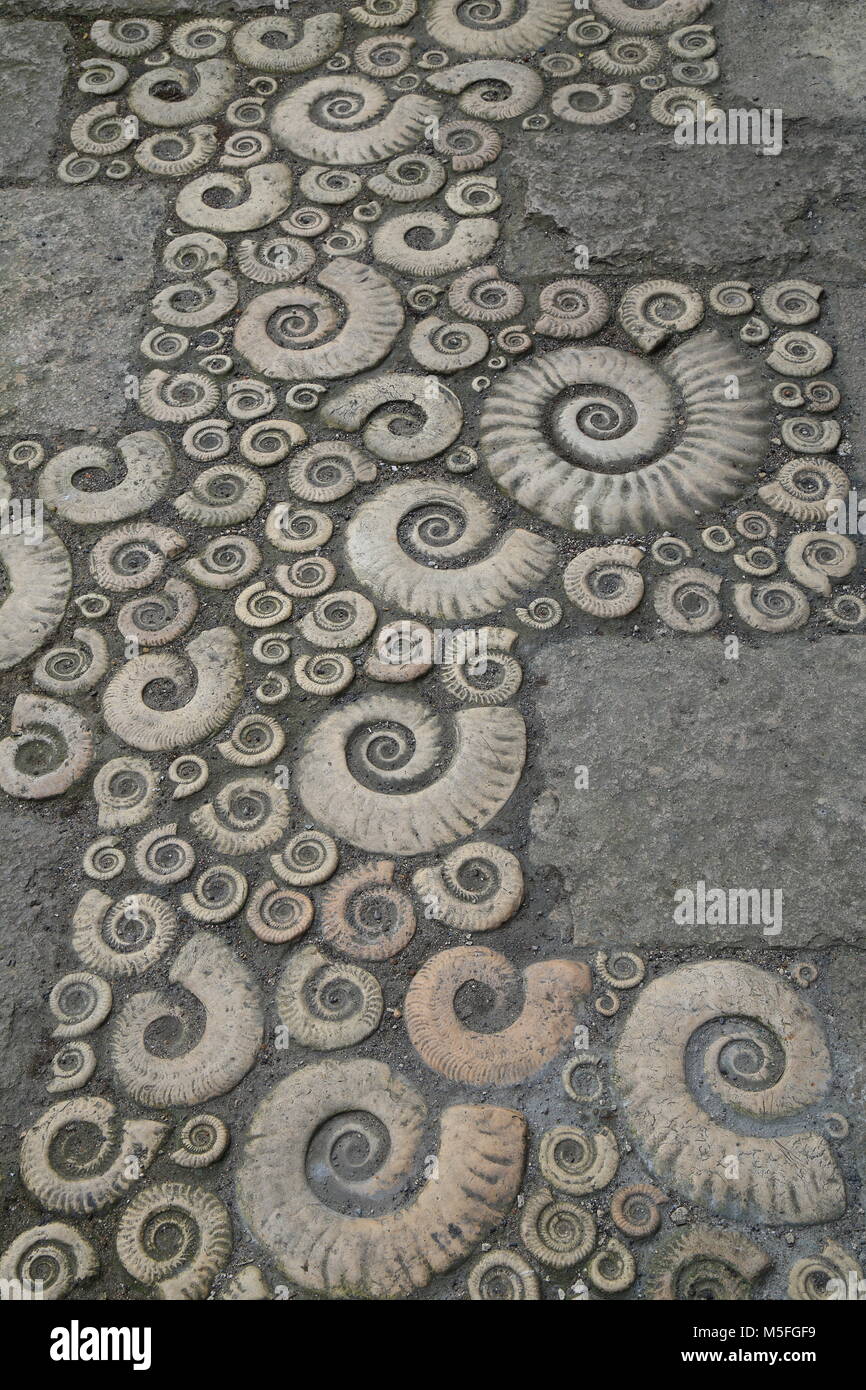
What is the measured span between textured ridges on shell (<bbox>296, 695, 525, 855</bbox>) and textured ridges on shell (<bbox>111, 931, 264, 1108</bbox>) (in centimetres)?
35

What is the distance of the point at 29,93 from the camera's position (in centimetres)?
392

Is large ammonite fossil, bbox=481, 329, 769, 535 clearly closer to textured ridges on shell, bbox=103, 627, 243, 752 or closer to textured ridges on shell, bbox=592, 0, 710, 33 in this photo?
textured ridges on shell, bbox=103, 627, 243, 752

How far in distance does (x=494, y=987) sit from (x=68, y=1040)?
0.80 m

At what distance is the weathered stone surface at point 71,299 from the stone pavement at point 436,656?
0.01 metres

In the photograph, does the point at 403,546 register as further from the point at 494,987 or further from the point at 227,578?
the point at 494,987

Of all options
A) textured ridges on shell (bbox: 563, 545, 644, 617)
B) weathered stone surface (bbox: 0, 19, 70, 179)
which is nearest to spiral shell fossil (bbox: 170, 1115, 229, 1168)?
textured ridges on shell (bbox: 563, 545, 644, 617)

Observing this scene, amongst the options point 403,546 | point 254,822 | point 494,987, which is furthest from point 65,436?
point 494,987

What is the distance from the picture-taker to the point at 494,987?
233 cm

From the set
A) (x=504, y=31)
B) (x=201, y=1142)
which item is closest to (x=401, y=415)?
(x=504, y=31)

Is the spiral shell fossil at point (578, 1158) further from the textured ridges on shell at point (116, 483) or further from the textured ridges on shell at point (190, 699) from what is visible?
the textured ridges on shell at point (116, 483)

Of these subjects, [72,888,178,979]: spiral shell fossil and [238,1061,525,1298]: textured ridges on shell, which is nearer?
[238,1061,525,1298]: textured ridges on shell

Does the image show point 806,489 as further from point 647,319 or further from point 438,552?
point 438,552

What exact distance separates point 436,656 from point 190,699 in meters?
0.54

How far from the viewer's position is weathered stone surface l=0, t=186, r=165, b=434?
3.18 m
